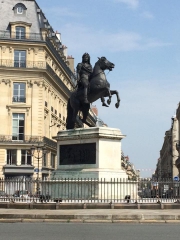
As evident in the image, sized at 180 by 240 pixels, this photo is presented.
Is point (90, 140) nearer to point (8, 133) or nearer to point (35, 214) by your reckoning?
point (35, 214)

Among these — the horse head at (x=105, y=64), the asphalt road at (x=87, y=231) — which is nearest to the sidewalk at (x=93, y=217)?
the asphalt road at (x=87, y=231)

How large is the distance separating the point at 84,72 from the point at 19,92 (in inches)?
1535

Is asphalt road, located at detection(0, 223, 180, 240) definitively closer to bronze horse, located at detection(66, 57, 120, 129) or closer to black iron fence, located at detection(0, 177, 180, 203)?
black iron fence, located at detection(0, 177, 180, 203)

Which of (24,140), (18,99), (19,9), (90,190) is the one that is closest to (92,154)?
(90,190)

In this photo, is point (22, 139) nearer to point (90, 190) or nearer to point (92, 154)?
point (92, 154)

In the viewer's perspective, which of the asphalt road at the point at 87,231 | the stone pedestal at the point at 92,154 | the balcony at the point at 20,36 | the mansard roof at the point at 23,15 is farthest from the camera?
the mansard roof at the point at 23,15

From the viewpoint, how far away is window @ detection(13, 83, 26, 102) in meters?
60.9

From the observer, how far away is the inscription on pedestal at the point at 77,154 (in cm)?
2167

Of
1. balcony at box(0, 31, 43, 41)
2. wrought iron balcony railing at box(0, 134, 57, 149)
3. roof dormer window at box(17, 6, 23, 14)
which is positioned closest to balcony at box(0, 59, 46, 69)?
balcony at box(0, 31, 43, 41)

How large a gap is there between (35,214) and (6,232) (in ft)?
11.0

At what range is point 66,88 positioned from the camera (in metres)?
76.2

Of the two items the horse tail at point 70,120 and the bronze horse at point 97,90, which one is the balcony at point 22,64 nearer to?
the horse tail at point 70,120

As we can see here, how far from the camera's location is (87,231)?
44.4 ft

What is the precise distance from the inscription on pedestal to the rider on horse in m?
2.19
